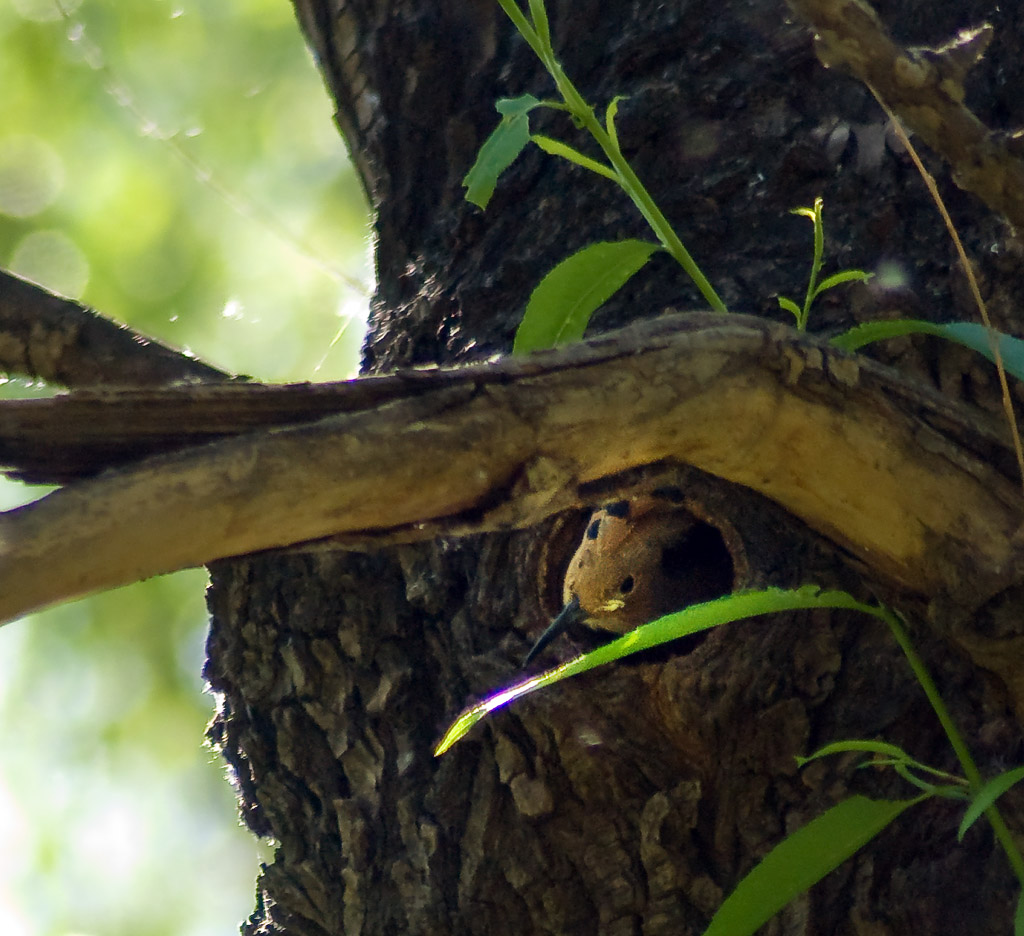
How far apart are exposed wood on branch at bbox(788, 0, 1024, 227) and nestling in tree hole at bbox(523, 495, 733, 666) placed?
95cm

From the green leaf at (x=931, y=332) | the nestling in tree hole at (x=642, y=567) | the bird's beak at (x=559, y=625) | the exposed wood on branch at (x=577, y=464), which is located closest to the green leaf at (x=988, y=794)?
the exposed wood on branch at (x=577, y=464)

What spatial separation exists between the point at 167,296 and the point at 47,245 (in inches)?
13.8

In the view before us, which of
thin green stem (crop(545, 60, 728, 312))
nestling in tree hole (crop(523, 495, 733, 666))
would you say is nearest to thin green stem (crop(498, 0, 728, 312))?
thin green stem (crop(545, 60, 728, 312))

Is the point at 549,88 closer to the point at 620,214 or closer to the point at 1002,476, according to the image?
the point at 620,214

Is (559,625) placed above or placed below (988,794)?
above

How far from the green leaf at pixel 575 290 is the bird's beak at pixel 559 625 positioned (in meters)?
0.49

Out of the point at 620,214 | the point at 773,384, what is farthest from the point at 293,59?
the point at 773,384

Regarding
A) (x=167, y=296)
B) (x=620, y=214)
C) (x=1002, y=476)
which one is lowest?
(x=1002, y=476)

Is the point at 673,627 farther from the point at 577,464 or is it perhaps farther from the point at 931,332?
the point at 931,332

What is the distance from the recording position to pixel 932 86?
3.28 feet

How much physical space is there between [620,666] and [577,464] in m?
0.59

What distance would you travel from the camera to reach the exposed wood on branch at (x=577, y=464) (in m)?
0.75

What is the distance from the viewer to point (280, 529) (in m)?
0.82

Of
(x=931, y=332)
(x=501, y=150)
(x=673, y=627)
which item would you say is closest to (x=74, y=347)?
(x=501, y=150)
